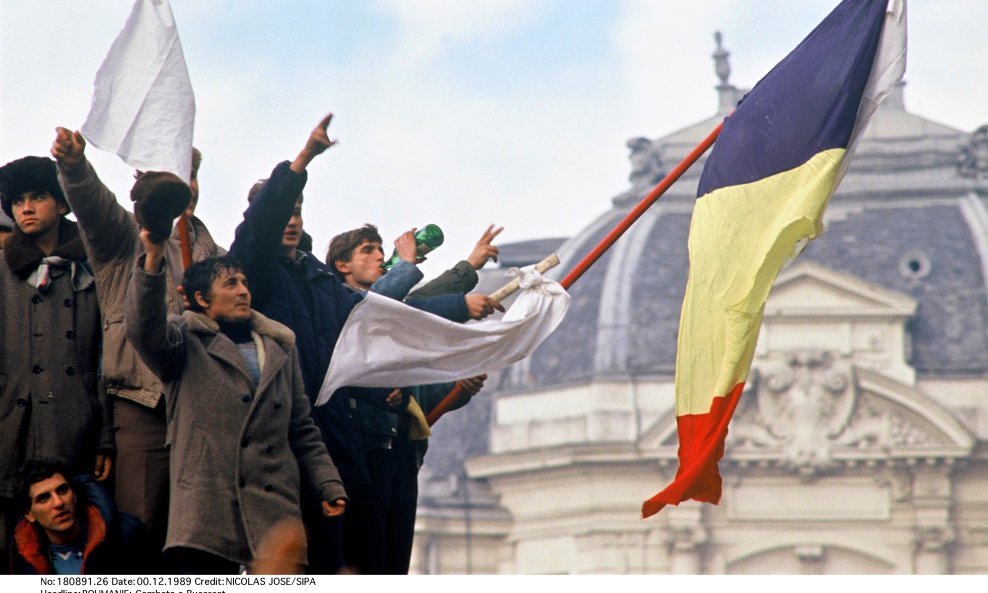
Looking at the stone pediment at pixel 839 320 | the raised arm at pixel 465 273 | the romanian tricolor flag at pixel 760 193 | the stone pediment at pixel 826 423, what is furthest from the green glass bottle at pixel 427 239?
the stone pediment at pixel 839 320

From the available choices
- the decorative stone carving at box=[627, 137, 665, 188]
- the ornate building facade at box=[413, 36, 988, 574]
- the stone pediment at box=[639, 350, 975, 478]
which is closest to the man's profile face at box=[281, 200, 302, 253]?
the ornate building facade at box=[413, 36, 988, 574]

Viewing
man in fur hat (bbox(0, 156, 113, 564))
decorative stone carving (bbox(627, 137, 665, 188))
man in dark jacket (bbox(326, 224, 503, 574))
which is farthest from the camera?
decorative stone carving (bbox(627, 137, 665, 188))

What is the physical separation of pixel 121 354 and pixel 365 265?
4.84 ft

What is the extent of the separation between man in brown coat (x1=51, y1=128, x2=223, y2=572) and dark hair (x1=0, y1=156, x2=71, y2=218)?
0.27m

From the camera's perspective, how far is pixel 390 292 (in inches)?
482

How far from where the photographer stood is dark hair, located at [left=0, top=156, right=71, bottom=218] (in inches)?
450

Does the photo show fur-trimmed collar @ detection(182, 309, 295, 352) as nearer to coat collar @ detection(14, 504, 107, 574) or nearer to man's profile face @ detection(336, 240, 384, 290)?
coat collar @ detection(14, 504, 107, 574)

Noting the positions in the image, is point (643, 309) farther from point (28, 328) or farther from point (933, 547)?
point (28, 328)

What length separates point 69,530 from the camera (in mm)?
10906

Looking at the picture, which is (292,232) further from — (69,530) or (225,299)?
(69,530)

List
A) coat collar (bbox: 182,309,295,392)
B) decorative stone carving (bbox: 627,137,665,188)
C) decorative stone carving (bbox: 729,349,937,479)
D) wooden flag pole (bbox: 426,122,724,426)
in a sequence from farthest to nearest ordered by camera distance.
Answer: decorative stone carving (bbox: 627,137,665,188) < decorative stone carving (bbox: 729,349,937,479) < wooden flag pole (bbox: 426,122,724,426) < coat collar (bbox: 182,309,295,392)

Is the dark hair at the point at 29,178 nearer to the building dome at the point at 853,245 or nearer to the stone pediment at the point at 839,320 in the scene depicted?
the stone pediment at the point at 839,320

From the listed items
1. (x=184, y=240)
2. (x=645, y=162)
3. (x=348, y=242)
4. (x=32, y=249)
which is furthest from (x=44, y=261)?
(x=645, y=162)

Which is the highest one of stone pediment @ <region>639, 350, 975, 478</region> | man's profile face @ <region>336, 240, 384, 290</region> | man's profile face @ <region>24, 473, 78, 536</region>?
stone pediment @ <region>639, 350, 975, 478</region>
